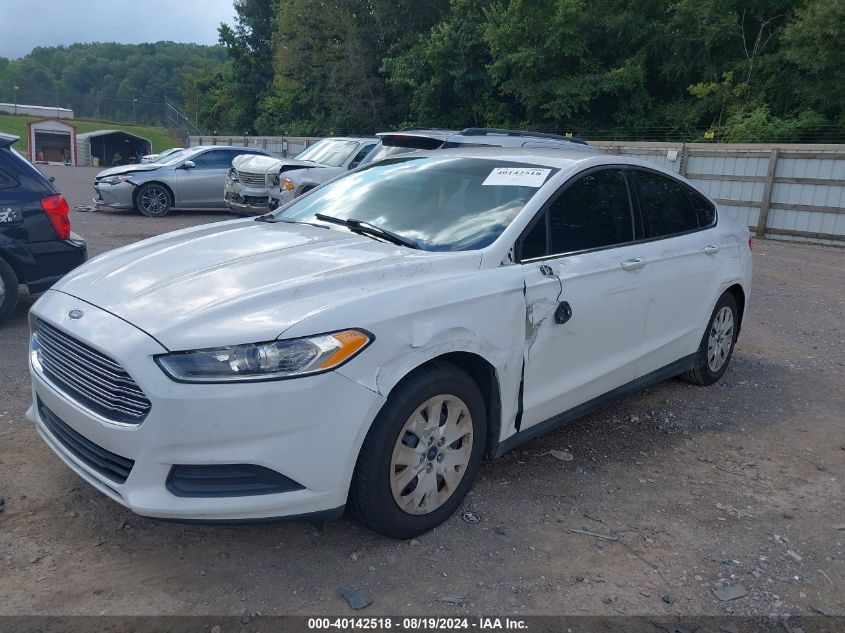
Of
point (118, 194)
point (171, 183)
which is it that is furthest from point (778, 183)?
point (118, 194)

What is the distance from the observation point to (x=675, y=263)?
4.56 meters

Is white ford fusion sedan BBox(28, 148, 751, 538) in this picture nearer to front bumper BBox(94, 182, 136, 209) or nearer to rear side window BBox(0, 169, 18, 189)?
rear side window BBox(0, 169, 18, 189)

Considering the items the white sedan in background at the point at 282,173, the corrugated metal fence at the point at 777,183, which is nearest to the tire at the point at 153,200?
the white sedan in background at the point at 282,173

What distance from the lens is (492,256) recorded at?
3.43m

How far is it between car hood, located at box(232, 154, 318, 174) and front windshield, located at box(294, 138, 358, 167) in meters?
0.45

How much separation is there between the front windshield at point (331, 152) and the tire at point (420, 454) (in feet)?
34.2

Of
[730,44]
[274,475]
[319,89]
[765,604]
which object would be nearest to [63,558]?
[274,475]

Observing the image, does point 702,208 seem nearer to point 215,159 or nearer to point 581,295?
point 581,295

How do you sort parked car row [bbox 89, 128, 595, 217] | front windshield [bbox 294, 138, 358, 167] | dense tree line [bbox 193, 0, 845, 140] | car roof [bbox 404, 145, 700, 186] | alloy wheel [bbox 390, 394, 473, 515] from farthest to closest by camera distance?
1. dense tree line [bbox 193, 0, 845, 140]
2. front windshield [bbox 294, 138, 358, 167]
3. parked car row [bbox 89, 128, 595, 217]
4. car roof [bbox 404, 145, 700, 186]
5. alloy wheel [bbox 390, 394, 473, 515]

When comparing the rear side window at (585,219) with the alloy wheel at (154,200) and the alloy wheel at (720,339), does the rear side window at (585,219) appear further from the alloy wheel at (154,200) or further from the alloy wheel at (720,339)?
the alloy wheel at (154,200)

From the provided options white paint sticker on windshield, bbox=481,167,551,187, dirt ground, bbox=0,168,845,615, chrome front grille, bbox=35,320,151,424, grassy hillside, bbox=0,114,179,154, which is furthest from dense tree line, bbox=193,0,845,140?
grassy hillside, bbox=0,114,179,154

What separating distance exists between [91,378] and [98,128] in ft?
262

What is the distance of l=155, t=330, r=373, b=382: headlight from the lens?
2.64 metres

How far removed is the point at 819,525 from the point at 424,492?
199 cm
